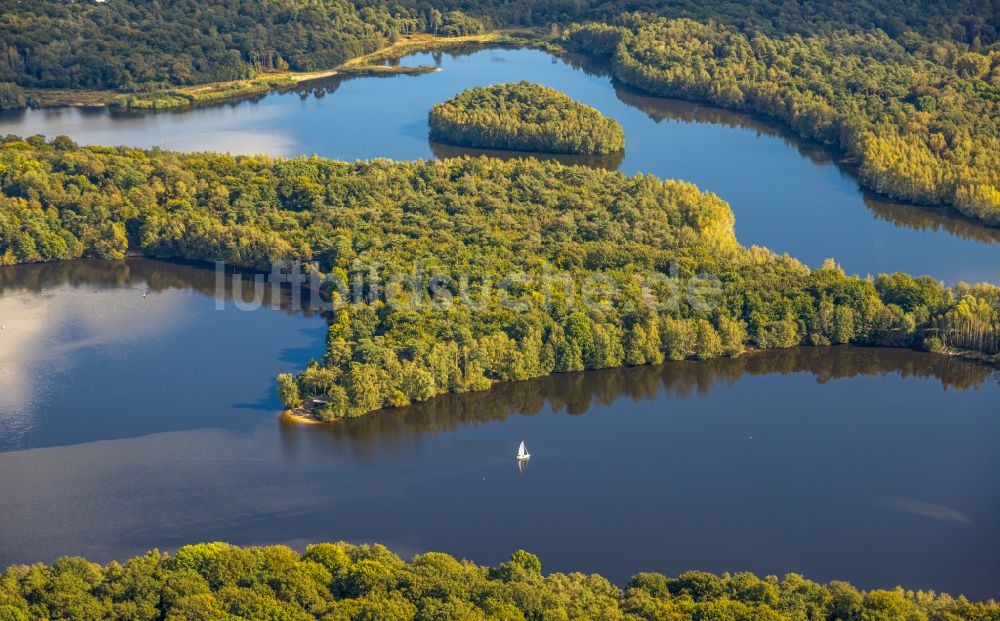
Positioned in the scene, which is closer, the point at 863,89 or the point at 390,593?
the point at 390,593

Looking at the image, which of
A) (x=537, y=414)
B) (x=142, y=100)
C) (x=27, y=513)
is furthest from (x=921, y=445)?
(x=142, y=100)

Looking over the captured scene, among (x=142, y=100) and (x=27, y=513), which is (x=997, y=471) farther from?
(x=142, y=100)

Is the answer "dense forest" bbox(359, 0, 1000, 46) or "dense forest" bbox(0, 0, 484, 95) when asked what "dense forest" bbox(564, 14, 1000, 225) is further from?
"dense forest" bbox(0, 0, 484, 95)

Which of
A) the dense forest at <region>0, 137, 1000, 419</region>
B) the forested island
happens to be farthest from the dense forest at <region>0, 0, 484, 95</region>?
the dense forest at <region>0, 137, 1000, 419</region>

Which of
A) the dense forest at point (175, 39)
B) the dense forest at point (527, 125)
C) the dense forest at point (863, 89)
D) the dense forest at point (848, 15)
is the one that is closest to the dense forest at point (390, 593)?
the dense forest at point (863, 89)

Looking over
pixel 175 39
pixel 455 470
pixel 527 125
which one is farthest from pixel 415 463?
pixel 175 39

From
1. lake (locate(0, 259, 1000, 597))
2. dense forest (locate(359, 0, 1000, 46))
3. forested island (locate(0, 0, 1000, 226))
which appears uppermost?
dense forest (locate(359, 0, 1000, 46))

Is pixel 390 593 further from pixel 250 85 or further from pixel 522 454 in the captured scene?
pixel 250 85
